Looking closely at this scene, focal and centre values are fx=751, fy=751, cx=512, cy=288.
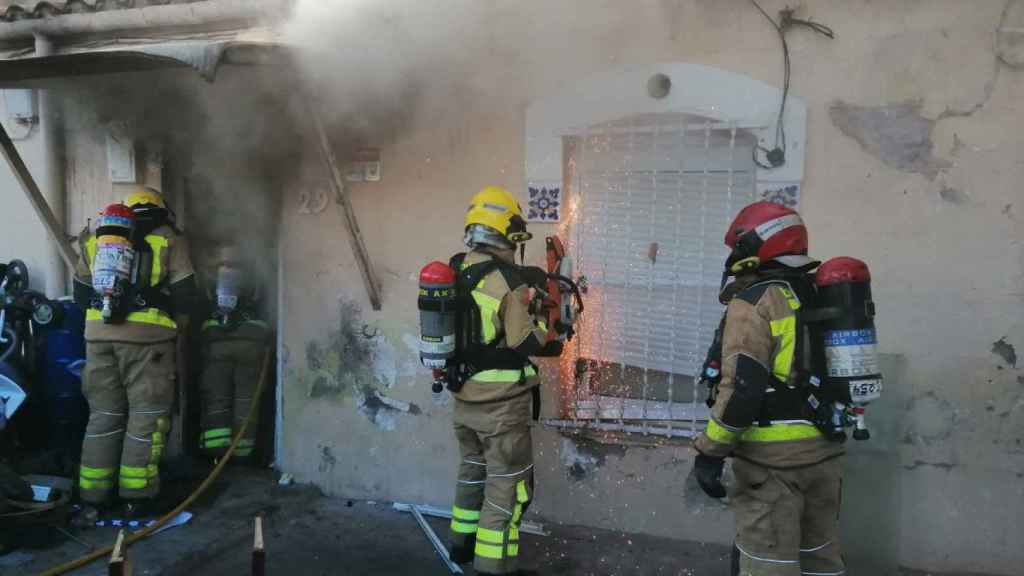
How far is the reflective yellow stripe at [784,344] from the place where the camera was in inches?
128

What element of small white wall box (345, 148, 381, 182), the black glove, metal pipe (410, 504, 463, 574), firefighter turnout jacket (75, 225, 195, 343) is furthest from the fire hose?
the black glove

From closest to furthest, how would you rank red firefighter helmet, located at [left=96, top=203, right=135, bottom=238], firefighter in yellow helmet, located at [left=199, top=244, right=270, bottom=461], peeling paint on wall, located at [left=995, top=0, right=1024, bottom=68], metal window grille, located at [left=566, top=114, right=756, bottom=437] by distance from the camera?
peeling paint on wall, located at [left=995, top=0, right=1024, bottom=68], metal window grille, located at [left=566, top=114, right=756, bottom=437], red firefighter helmet, located at [left=96, top=203, right=135, bottom=238], firefighter in yellow helmet, located at [left=199, top=244, right=270, bottom=461]

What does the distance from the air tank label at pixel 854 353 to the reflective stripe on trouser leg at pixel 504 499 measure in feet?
5.81

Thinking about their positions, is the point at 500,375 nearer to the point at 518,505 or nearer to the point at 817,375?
the point at 518,505

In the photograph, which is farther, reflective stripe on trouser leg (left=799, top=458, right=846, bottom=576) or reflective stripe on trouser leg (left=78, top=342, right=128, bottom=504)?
reflective stripe on trouser leg (left=78, top=342, right=128, bottom=504)

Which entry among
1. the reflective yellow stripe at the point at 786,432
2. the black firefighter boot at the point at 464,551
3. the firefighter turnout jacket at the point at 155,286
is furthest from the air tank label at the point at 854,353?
the firefighter turnout jacket at the point at 155,286

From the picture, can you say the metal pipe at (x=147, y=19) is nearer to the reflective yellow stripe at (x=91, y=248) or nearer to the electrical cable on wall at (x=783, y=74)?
the reflective yellow stripe at (x=91, y=248)

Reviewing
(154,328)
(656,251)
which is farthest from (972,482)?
(154,328)

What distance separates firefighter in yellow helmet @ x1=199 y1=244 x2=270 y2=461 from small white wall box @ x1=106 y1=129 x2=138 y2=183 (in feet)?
3.15

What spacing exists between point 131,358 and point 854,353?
4718 mm

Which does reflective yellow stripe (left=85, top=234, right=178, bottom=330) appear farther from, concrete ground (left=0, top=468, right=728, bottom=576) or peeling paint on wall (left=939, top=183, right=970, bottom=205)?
peeling paint on wall (left=939, top=183, right=970, bottom=205)

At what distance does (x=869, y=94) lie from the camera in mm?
4289

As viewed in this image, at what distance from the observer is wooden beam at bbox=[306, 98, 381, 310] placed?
4.83 meters

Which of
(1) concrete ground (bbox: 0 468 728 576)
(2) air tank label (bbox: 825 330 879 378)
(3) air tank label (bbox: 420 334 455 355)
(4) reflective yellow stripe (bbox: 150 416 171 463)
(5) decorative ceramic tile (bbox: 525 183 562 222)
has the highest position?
(5) decorative ceramic tile (bbox: 525 183 562 222)
